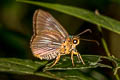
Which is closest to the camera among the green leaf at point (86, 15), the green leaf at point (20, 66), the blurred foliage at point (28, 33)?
the green leaf at point (20, 66)

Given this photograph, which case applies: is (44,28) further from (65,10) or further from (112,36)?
(112,36)

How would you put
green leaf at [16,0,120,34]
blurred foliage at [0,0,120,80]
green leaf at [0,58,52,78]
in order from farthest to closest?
blurred foliage at [0,0,120,80], green leaf at [16,0,120,34], green leaf at [0,58,52,78]

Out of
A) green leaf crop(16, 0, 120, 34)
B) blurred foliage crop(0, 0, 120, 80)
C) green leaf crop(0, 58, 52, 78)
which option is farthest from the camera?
blurred foliage crop(0, 0, 120, 80)

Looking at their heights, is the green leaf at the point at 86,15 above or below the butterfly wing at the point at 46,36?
above

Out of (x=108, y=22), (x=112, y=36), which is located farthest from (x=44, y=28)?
(x=112, y=36)

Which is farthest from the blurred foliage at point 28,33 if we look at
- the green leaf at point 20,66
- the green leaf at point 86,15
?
the green leaf at point 20,66

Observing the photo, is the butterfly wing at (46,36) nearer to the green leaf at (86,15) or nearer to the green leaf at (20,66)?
the green leaf at (86,15)

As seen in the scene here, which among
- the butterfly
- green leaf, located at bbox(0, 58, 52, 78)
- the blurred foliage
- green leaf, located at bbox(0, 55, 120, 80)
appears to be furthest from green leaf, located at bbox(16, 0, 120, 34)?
green leaf, located at bbox(0, 58, 52, 78)

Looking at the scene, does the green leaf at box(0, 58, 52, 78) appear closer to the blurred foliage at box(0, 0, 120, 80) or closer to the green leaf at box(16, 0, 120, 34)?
the blurred foliage at box(0, 0, 120, 80)
